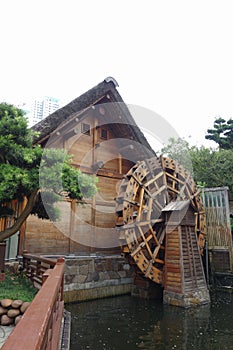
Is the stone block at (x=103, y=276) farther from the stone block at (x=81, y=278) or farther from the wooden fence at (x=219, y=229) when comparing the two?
the wooden fence at (x=219, y=229)

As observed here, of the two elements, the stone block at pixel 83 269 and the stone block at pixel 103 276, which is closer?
the stone block at pixel 83 269

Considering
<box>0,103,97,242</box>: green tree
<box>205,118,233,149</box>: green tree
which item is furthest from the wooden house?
<box>205,118,233,149</box>: green tree

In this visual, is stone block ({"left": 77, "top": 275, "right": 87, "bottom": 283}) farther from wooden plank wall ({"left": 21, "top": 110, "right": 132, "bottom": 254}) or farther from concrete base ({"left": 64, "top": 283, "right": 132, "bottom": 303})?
wooden plank wall ({"left": 21, "top": 110, "right": 132, "bottom": 254})

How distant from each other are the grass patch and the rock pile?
0.16m

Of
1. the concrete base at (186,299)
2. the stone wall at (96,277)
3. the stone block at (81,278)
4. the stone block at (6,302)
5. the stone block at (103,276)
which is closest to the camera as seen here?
the stone block at (6,302)

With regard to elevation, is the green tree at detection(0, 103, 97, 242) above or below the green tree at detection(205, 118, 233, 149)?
below

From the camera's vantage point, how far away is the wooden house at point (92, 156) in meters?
8.09

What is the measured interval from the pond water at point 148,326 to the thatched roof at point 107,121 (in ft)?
15.4

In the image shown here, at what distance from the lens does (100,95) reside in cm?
945

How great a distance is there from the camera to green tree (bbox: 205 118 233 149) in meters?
16.8

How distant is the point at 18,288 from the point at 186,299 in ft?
13.8

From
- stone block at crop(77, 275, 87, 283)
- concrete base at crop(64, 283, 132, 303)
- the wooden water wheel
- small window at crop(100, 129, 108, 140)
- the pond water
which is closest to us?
the pond water

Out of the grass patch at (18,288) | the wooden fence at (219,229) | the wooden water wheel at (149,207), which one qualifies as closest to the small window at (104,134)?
the wooden water wheel at (149,207)

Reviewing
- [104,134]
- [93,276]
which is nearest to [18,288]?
[93,276]
